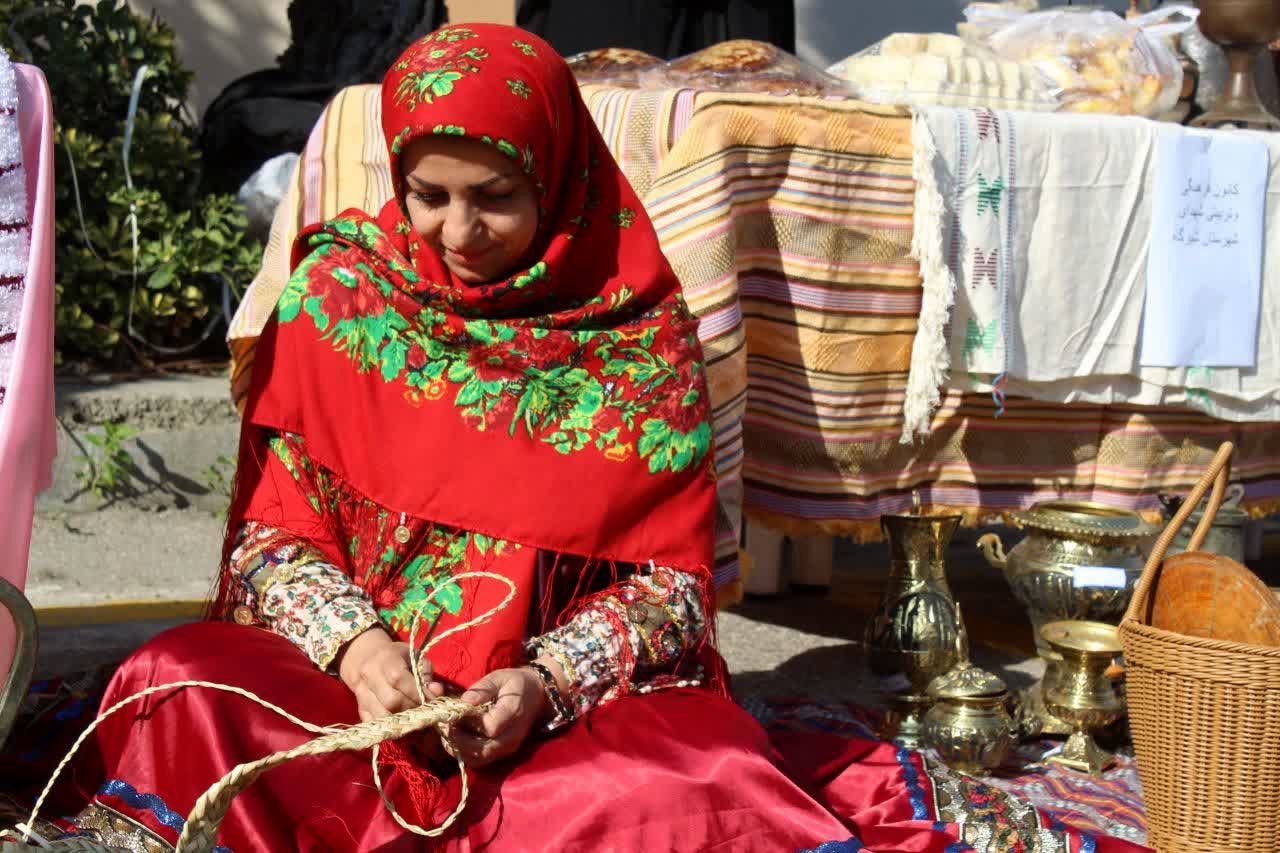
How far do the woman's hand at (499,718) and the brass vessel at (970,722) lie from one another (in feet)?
3.90

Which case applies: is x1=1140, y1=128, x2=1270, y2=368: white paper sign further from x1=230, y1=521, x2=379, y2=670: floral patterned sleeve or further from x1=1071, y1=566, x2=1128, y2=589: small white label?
x1=230, y1=521, x2=379, y2=670: floral patterned sleeve

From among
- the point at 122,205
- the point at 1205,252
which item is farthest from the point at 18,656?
the point at 122,205

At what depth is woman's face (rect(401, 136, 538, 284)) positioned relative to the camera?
2199 mm

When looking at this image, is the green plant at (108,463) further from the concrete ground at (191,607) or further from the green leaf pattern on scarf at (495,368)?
the green leaf pattern on scarf at (495,368)

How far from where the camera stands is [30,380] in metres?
Result: 2.20

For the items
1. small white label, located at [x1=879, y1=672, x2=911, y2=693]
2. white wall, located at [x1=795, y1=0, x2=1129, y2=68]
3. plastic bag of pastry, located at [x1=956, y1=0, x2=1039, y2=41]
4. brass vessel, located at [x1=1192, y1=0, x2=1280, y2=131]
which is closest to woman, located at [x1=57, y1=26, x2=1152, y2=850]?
small white label, located at [x1=879, y1=672, x2=911, y2=693]

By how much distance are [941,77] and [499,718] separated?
2.22 m

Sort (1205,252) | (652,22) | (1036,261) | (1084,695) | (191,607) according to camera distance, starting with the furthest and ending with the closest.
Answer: (652,22)
(191,607)
(1205,252)
(1036,261)
(1084,695)

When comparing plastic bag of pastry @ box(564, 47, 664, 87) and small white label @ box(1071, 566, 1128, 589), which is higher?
plastic bag of pastry @ box(564, 47, 664, 87)

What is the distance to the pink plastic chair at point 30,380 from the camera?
2174mm

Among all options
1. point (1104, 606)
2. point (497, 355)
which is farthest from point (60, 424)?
point (1104, 606)

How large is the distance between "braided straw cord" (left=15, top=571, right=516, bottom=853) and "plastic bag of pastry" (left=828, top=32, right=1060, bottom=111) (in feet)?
6.39

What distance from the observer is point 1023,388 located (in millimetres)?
3518

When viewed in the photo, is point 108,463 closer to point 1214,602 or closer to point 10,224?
point 10,224
